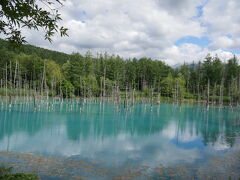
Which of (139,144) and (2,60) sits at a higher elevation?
(2,60)

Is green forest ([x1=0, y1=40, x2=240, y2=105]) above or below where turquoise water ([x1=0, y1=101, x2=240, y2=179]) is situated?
above

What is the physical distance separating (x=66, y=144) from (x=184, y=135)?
13.1m

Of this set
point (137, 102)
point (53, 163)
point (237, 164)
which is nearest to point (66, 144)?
point (53, 163)

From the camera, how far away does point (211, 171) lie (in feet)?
38.0

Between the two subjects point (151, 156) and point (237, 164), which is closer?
point (237, 164)

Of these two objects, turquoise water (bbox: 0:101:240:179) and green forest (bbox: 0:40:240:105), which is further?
green forest (bbox: 0:40:240:105)

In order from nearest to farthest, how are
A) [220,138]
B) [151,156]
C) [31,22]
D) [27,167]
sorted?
[31,22] → [27,167] → [151,156] → [220,138]

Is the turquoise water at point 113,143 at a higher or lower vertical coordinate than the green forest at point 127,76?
lower

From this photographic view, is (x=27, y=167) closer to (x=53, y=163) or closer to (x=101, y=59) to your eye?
(x=53, y=163)

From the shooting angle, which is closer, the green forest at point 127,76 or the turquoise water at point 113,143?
the turquoise water at point 113,143

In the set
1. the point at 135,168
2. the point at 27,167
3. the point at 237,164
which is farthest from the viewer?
the point at 237,164

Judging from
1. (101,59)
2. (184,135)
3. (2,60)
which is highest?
(101,59)

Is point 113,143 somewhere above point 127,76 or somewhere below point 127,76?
below

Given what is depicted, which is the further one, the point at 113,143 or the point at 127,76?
the point at 127,76
